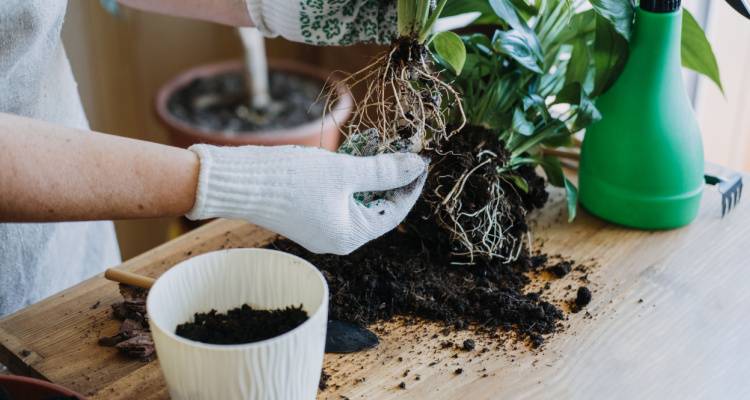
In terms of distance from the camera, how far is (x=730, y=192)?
1128 millimetres

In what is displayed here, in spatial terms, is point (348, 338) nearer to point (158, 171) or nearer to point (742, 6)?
point (158, 171)

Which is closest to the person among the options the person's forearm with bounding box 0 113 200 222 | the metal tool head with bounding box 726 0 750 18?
the person's forearm with bounding box 0 113 200 222

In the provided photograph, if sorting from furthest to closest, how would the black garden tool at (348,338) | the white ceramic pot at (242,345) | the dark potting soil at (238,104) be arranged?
the dark potting soil at (238,104) < the black garden tool at (348,338) < the white ceramic pot at (242,345)

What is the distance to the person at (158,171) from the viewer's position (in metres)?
0.73

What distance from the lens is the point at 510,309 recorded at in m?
0.93

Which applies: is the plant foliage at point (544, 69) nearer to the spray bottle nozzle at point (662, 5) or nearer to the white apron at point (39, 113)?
the spray bottle nozzle at point (662, 5)

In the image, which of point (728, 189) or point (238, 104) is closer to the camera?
point (728, 189)

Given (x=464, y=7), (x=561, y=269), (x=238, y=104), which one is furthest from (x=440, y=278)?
(x=238, y=104)

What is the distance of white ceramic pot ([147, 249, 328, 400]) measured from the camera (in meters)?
0.67

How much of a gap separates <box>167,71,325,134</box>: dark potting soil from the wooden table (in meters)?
1.08

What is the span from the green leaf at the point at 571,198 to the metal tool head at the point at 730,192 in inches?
8.4

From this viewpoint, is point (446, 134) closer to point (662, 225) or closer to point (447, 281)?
point (447, 281)

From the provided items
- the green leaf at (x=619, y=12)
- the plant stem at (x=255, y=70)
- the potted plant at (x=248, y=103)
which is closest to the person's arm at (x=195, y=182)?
the green leaf at (x=619, y=12)

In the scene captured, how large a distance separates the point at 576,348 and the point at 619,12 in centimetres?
44
